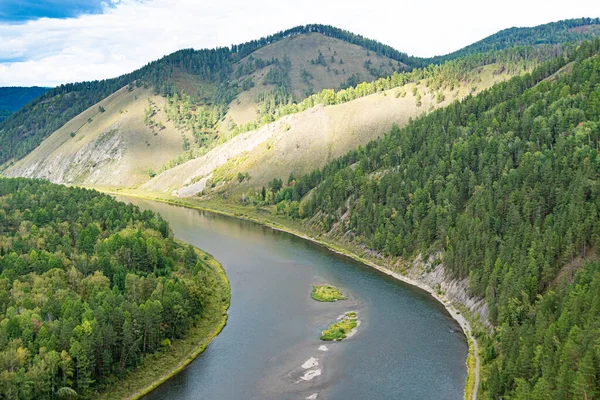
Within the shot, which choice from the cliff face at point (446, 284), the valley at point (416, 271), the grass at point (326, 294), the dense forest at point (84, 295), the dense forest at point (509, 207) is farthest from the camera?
the grass at point (326, 294)

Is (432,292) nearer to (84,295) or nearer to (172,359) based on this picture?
(172,359)

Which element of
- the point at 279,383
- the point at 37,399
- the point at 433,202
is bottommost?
the point at 279,383

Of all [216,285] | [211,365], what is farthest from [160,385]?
[216,285]

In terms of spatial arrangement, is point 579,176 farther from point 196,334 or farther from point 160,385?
point 160,385

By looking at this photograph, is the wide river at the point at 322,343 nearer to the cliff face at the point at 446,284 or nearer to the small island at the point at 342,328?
the small island at the point at 342,328

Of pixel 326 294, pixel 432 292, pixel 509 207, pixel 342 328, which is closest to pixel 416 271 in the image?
pixel 432 292

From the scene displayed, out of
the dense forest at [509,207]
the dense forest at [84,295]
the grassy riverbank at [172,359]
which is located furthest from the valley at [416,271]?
the dense forest at [84,295]
